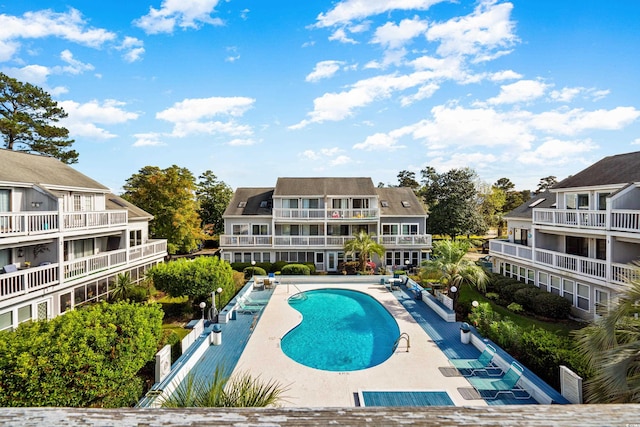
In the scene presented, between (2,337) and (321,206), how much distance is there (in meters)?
24.0

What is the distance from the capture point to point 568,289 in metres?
17.5

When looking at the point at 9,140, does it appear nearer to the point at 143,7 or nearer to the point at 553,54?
the point at 143,7

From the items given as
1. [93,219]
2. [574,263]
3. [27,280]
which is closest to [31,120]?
[93,219]

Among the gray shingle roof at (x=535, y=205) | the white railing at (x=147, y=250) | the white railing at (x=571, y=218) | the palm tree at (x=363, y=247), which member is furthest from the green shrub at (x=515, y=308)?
the white railing at (x=147, y=250)

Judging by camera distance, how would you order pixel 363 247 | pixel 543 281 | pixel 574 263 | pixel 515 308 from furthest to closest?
1. pixel 363 247
2. pixel 543 281
3. pixel 515 308
4. pixel 574 263

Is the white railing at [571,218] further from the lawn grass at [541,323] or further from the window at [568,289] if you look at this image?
the lawn grass at [541,323]

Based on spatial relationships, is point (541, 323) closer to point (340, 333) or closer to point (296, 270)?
point (340, 333)

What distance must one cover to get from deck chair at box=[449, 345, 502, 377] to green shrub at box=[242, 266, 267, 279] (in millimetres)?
17476

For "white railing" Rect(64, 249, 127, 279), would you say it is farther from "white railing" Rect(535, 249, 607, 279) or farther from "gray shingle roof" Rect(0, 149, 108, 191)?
"white railing" Rect(535, 249, 607, 279)

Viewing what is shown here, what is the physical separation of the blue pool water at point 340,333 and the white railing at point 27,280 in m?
11.0

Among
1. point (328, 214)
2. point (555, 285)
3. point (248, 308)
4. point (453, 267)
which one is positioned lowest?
point (248, 308)

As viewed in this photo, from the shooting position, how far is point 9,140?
28.1 metres

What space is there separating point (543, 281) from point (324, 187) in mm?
19340

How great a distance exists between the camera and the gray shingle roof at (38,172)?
1505 centimetres
